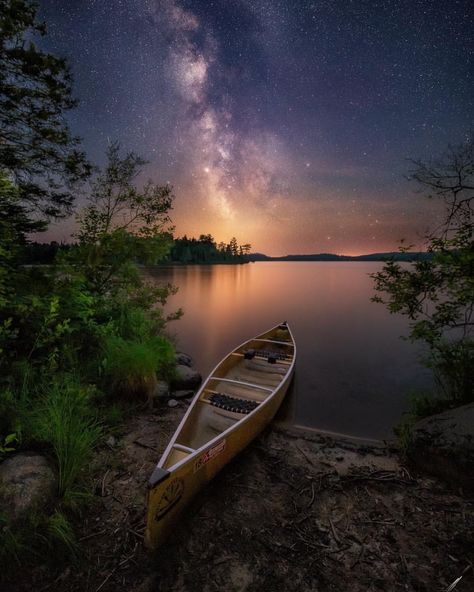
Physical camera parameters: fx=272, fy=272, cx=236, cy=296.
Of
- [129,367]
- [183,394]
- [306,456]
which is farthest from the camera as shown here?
[183,394]

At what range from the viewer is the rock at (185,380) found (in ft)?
25.3

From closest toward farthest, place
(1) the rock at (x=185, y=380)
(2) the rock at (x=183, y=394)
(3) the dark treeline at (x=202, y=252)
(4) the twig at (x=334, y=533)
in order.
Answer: (4) the twig at (x=334, y=533) < (2) the rock at (x=183, y=394) < (1) the rock at (x=185, y=380) < (3) the dark treeline at (x=202, y=252)

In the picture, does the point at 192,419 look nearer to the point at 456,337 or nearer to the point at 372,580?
the point at 372,580

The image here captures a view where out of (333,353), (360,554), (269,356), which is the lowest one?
(333,353)

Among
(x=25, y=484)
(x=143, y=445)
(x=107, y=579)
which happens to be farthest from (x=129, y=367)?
(x=107, y=579)

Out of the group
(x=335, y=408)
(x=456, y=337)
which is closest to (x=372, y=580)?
(x=335, y=408)

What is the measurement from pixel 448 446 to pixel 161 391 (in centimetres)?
570

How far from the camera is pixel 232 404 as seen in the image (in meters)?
5.45

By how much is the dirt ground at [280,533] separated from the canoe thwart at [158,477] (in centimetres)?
89

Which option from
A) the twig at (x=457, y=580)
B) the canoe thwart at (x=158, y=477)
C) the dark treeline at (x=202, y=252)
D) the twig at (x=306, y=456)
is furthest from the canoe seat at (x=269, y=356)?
the dark treeline at (x=202, y=252)

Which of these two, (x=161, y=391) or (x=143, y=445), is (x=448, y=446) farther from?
(x=161, y=391)

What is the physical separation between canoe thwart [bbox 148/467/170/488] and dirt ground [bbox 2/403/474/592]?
89 cm

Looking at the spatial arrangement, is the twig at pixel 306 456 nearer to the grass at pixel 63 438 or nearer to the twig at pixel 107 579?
the twig at pixel 107 579

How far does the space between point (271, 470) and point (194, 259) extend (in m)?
110
